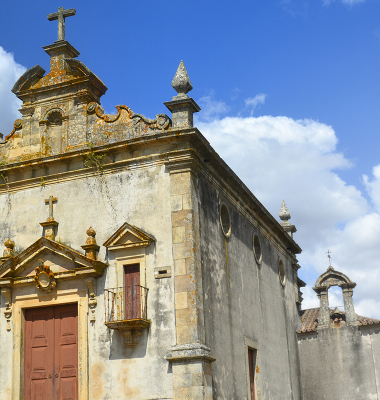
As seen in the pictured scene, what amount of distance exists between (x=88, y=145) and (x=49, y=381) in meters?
5.81

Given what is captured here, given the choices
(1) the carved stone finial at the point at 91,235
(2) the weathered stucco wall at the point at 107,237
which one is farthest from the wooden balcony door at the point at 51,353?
(1) the carved stone finial at the point at 91,235

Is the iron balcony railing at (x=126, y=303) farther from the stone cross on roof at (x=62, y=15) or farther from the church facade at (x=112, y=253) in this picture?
the stone cross on roof at (x=62, y=15)

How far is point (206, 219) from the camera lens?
15.2 meters

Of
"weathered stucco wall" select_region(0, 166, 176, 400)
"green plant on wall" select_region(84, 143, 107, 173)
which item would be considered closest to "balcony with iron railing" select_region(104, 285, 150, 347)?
"weathered stucco wall" select_region(0, 166, 176, 400)

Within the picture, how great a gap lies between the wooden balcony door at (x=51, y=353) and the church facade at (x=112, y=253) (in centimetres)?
3

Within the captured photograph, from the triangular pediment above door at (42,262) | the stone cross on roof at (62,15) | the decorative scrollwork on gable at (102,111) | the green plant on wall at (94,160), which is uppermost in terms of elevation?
the stone cross on roof at (62,15)

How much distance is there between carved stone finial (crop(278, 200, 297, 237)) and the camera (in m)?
27.3

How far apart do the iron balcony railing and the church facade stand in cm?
3

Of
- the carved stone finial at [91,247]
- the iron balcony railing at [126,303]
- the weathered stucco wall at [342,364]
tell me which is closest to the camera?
the iron balcony railing at [126,303]

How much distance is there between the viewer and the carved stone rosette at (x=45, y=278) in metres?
14.7

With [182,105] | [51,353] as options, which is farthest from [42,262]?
[182,105]

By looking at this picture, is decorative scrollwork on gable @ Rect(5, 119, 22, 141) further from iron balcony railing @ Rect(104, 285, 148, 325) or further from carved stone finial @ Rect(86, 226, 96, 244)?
iron balcony railing @ Rect(104, 285, 148, 325)

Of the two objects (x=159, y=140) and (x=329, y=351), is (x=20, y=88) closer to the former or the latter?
(x=159, y=140)

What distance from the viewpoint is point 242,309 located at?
1714 cm
